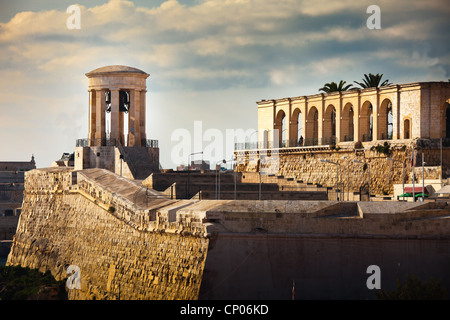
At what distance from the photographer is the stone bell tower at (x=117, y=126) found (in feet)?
177

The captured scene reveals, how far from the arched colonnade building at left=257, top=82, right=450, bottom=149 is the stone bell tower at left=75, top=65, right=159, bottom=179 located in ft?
33.3

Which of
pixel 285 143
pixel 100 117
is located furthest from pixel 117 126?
pixel 285 143

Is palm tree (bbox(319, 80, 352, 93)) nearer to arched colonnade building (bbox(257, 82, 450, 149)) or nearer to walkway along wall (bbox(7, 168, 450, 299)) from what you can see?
arched colonnade building (bbox(257, 82, 450, 149))

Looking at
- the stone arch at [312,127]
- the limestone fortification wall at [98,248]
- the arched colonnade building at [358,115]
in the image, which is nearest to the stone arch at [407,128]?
the arched colonnade building at [358,115]

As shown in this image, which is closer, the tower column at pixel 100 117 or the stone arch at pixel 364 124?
the tower column at pixel 100 117

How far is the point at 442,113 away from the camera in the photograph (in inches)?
1964

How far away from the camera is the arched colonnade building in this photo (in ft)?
164

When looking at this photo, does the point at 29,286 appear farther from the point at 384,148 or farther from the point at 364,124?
the point at 364,124

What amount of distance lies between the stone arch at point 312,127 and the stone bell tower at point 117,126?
10.7m

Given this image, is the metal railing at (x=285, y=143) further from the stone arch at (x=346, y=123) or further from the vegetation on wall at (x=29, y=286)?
the vegetation on wall at (x=29, y=286)

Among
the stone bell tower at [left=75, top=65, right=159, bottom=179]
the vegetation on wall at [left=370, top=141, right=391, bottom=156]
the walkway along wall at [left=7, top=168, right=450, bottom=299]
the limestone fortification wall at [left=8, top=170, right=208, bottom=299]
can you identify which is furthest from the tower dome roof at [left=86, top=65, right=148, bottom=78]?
the walkway along wall at [left=7, top=168, right=450, bottom=299]

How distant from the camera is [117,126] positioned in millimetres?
55219

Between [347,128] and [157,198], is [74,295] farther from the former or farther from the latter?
[347,128]
